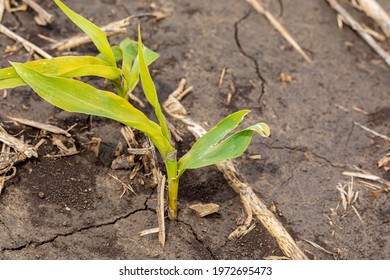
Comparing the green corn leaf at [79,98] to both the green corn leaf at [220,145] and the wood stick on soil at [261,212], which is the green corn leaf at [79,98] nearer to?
the green corn leaf at [220,145]

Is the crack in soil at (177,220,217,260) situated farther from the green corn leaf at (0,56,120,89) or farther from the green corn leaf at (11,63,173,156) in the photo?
the green corn leaf at (0,56,120,89)

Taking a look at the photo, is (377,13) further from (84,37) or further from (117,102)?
(117,102)

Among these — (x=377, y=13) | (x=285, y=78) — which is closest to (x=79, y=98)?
(x=285, y=78)

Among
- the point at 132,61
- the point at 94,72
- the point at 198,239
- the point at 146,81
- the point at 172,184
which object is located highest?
the point at 146,81

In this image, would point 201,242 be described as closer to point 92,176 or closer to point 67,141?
point 92,176

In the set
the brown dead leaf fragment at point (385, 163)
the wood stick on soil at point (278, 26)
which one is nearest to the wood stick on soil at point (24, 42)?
the wood stick on soil at point (278, 26)

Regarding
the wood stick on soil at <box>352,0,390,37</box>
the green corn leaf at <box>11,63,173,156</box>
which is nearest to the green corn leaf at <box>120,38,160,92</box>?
the green corn leaf at <box>11,63,173,156</box>

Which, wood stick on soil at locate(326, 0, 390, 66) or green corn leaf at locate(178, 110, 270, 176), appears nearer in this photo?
green corn leaf at locate(178, 110, 270, 176)
